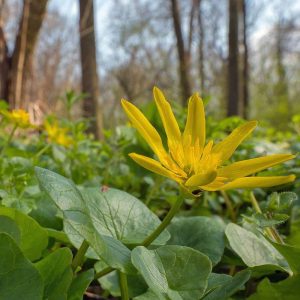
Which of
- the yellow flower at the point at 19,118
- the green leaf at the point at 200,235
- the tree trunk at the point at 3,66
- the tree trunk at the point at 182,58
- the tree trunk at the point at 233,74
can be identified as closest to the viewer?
the green leaf at the point at 200,235

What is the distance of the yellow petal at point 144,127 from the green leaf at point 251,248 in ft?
0.50

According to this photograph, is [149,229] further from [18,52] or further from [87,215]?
[18,52]

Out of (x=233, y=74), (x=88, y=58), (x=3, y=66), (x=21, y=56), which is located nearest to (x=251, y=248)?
(x=21, y=56)

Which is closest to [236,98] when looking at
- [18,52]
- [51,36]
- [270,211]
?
[18,52]

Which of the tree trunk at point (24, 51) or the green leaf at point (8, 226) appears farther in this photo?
the tree trunk at point (24, 51)

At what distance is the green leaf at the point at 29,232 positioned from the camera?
53cm

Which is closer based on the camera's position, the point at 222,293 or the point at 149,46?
the point at 222,293

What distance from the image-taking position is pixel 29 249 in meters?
0.56

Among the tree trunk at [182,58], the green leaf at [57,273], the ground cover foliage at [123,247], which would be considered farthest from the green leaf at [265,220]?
the tree trunk at [182,58]

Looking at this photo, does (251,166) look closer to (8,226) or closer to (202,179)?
(202,179)

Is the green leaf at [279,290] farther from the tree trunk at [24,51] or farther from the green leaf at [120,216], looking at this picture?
the tree trunk at [24,51]

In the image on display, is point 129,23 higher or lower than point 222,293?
higher

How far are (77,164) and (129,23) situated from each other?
43.9ft

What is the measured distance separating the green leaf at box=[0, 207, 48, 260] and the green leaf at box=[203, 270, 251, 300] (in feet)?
0.66
